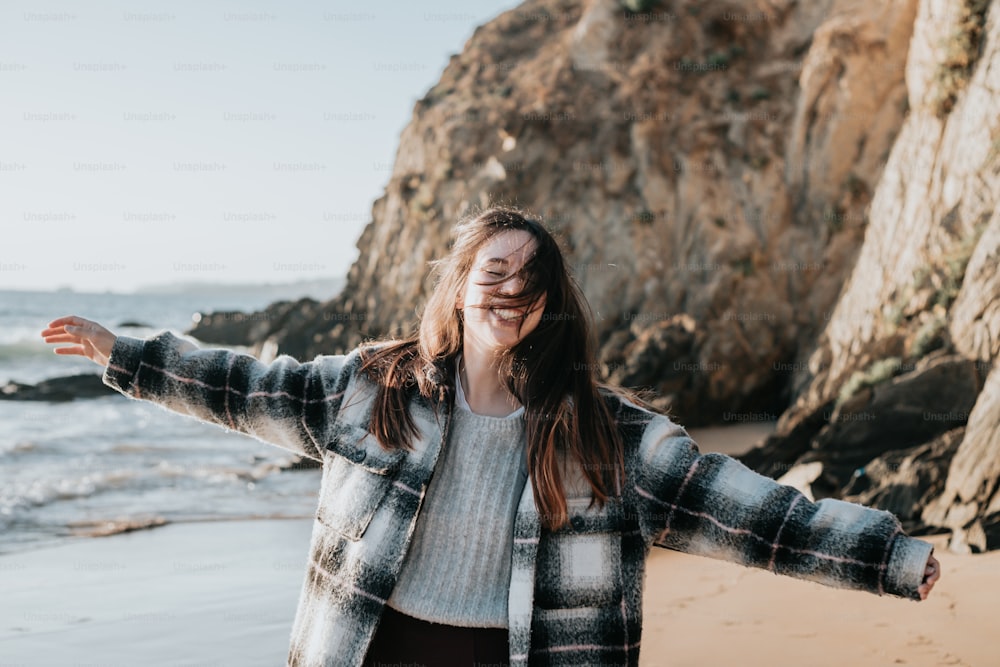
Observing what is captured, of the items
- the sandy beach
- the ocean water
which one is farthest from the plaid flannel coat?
the ocean water

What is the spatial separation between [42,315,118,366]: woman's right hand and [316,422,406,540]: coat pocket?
666mm

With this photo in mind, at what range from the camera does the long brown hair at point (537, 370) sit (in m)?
2.04

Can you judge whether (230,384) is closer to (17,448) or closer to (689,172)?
(17,448)

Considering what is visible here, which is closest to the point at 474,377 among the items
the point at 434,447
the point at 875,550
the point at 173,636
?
the point at 434,447

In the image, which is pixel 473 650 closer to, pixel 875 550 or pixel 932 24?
pixel 875 550

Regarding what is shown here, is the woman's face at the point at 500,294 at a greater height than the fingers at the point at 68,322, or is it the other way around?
the woman's face at the point at 500,294

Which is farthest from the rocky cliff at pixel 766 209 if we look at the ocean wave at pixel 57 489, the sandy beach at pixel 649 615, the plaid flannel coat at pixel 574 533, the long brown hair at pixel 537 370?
the ocean wave at pixel 57 489

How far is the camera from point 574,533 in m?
2.02

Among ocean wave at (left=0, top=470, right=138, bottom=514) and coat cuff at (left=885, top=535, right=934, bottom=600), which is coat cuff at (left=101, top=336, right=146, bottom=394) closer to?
coat cuff at (left=885, top=535, right=934, bottom=600)

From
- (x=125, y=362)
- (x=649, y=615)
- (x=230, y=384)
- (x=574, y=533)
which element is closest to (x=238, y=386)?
(x=230, y=384)

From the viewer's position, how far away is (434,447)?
2.10 m

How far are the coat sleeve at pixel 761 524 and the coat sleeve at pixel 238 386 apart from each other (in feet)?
2.54

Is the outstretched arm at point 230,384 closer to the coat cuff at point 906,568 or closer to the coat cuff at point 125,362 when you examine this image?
the coat cuff at point 125,362

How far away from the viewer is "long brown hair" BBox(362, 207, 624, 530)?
204 centimetres
